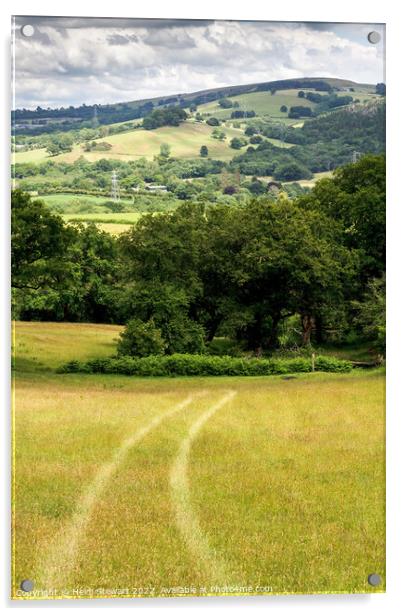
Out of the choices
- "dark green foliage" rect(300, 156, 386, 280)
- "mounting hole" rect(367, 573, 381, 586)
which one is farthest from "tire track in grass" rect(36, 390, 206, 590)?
"dark green foliage" rect(300, 156, 386, 280)

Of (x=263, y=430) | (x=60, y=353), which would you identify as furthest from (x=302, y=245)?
(x=60, y=353)

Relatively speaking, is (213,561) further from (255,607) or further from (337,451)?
(337,451)

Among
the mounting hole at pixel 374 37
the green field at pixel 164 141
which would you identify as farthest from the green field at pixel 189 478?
the mounting hole at pixel 374 37

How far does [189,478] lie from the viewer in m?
8.78

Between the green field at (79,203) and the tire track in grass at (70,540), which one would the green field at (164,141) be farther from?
the tire track in grass at (70,540)

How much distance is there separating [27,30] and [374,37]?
2.99 m

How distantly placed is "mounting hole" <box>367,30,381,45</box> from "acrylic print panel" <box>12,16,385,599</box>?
0.06ft

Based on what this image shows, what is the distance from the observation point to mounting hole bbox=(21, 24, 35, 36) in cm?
868

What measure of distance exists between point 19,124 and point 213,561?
3.96m

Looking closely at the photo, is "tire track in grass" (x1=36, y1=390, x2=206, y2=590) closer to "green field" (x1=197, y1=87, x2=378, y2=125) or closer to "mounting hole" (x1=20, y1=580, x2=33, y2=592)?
"mounting hole" (x1=20, y1=580, x2=33, y2=592)

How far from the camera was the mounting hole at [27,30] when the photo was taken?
8680 millimetres

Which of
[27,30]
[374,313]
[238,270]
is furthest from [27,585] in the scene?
[27,30]

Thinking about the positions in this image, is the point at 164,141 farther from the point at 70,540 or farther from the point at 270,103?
the point at 70,540
